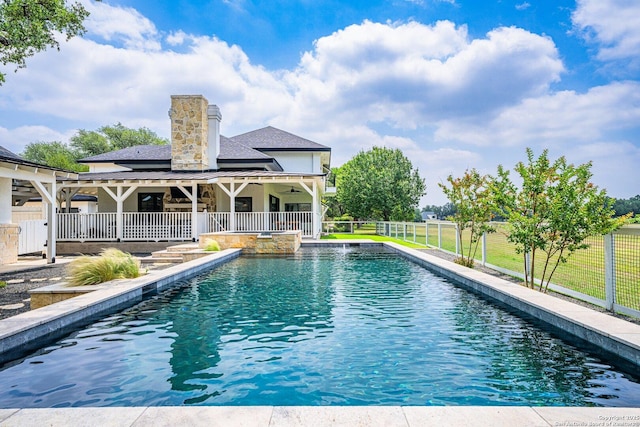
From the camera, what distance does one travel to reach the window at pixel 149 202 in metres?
19.9

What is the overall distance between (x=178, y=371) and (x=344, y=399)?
1.70 metres

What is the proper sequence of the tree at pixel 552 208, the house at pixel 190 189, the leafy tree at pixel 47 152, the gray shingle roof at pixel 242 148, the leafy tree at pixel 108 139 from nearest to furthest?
the tree at pixel 552 208 → the house at pixel 190 189 → the gray shingle roof at pixel 242 148 → the leafy tree at pixel 47 152 → the leafy tree at pixel 108 139

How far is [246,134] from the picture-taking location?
1105 inches

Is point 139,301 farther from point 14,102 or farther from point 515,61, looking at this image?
point 14,102

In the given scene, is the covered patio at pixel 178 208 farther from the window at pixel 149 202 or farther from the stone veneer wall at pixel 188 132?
the stone veneer wall at pixel 188 132

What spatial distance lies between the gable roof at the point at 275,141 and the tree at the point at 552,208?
18.5 meters

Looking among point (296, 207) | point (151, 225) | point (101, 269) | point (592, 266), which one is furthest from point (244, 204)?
point (592, 266)

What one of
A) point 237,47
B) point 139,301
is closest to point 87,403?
point 139,301

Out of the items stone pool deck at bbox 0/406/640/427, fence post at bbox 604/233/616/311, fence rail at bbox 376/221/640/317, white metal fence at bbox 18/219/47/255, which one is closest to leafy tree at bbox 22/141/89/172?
white metal fence at bbox 18/219/47/255

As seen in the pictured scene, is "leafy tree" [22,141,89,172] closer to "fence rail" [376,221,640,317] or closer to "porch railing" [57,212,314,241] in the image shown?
"porch railing" [57,212,314,241]

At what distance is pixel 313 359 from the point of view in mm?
3979

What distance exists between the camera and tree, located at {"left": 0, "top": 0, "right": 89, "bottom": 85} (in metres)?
9.52

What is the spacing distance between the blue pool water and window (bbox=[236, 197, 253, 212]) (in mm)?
14013

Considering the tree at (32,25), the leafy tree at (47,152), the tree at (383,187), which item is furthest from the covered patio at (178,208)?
the leafy tree at (47,152)
